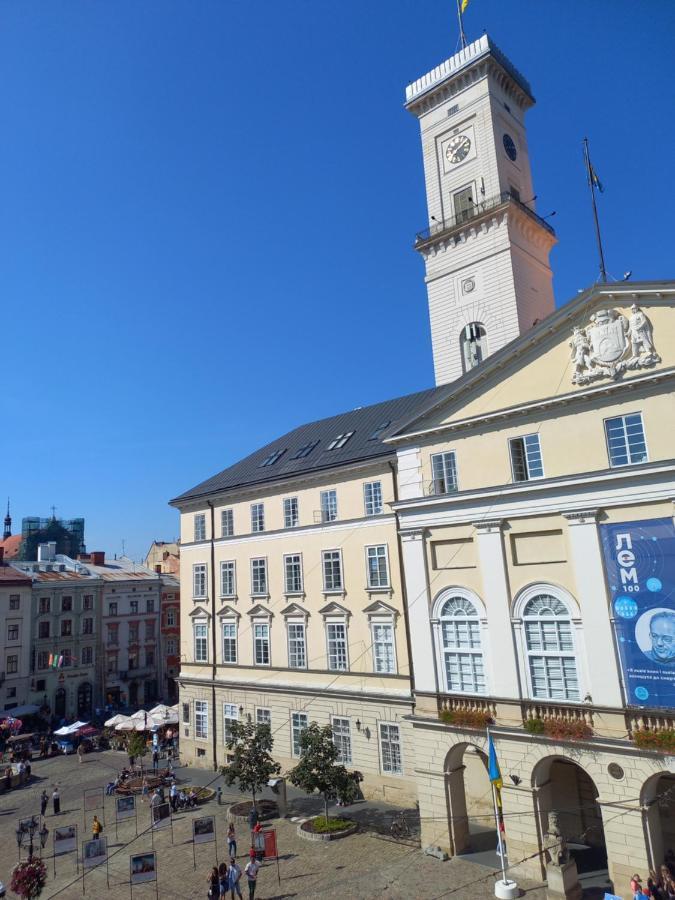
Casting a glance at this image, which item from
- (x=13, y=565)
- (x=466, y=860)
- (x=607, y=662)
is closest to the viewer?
(x=607, y=662)

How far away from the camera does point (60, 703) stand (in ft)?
191

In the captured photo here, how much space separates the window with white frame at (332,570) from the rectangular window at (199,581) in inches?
414

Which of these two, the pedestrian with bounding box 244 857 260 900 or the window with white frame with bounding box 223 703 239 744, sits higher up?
the window with white frame with bounding box 223 703 239 744

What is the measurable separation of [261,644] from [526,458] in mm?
20283

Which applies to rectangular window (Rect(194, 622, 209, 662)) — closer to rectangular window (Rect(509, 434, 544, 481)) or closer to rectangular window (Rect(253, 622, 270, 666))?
rectangular window (Rect(253, 622, 270, 666))

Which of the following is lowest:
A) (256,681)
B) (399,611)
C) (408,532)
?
(256,681)

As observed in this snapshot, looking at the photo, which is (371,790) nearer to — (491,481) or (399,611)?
(399,611)

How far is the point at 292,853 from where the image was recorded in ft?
88.3

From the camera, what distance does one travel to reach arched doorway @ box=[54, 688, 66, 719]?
57.6 metres

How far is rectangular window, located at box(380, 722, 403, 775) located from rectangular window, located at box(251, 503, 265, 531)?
13220 millimetres

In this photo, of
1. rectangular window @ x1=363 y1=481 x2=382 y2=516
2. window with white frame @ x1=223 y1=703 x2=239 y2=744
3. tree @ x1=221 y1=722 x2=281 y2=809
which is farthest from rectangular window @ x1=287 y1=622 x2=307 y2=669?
rectangular window @ x1=363 y1=481 x2=382 y2=516

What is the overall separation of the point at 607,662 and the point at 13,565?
186ft

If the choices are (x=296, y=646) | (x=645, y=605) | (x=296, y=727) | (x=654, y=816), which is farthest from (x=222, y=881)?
(x=645, y=605)

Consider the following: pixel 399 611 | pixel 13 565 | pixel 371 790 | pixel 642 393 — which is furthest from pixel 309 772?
pixel 13 565
